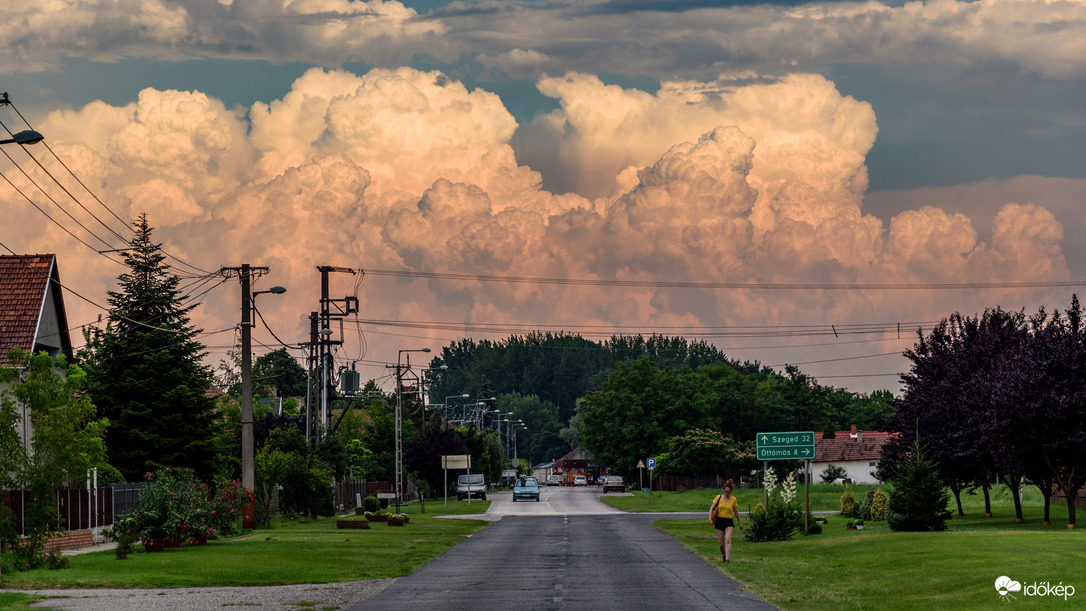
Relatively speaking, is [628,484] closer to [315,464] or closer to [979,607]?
[315,464]

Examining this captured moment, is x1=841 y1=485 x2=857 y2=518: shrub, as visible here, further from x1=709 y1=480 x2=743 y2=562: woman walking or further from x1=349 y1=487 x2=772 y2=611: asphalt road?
x1=709 y1=480 x2=743 y2=562: woman walking

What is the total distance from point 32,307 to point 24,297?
72 cm

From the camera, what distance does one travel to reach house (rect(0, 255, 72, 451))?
39.8 metres

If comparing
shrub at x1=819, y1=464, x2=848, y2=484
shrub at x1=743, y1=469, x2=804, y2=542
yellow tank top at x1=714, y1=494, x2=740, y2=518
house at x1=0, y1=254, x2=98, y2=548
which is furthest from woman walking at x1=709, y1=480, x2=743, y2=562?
shrub at x1=819, y1=464, x2=848, y2=484

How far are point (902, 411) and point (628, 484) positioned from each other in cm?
7531

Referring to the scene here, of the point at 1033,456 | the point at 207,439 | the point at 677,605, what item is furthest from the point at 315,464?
the point at 677,605

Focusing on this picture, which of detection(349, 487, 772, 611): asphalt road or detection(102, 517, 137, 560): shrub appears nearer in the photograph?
detection(349, 487, 772, 611): asphalt road

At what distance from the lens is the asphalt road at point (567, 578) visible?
60.5 ft

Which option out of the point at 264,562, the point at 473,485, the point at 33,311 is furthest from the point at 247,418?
the point at 473,485

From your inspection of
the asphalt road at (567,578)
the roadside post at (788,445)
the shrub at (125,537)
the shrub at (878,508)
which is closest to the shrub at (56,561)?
the shrub at (125,537)

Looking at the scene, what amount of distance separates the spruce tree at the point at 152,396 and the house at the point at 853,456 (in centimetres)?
7457

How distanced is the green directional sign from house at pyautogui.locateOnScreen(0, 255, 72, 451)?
2394cm

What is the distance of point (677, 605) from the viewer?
58.7ft

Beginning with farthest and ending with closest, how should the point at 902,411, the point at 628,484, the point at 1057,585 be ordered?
the point at 628,484
the point at 902,411
the point at 1057,585
